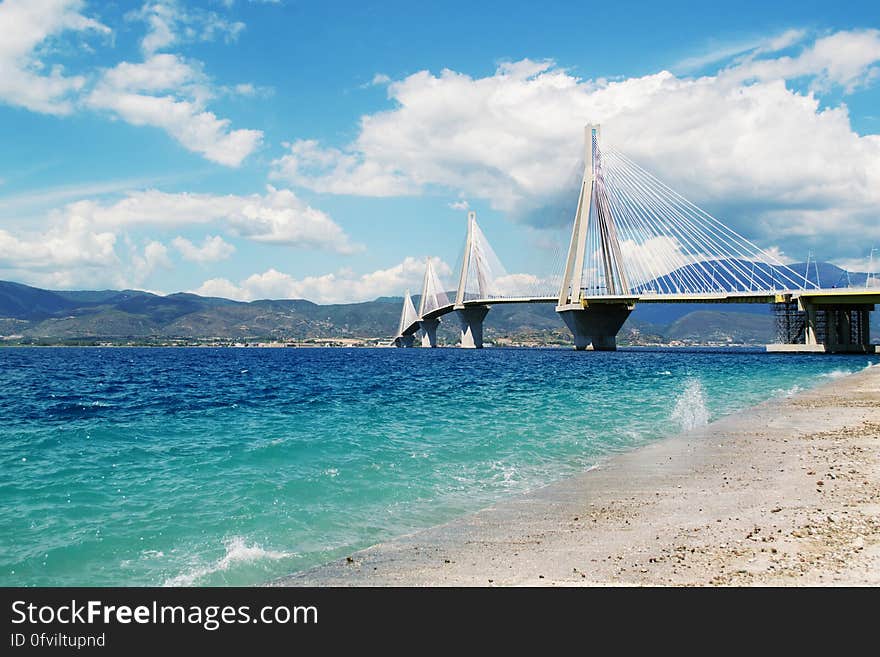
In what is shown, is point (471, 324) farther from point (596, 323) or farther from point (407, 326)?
point (596, 323)

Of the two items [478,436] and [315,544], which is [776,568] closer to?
[315,544]

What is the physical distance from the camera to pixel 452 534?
8484mm

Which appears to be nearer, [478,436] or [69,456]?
[69,456]

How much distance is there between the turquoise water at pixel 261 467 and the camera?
8.41 m

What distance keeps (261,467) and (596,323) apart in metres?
86.0

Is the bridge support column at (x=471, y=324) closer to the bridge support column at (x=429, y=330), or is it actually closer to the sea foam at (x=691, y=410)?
the bridge support column at (x=429, y=330)

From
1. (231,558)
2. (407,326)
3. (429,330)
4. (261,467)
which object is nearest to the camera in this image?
(231,558)

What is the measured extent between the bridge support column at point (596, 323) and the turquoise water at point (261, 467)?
6112 centimetres

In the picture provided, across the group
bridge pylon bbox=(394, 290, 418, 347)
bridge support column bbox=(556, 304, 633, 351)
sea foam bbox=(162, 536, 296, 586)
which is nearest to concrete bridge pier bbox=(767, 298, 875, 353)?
bridge support column bbox=(556, 304, 633, 351)

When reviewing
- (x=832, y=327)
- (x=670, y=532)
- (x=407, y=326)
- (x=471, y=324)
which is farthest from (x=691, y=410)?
(x=407, y=326)

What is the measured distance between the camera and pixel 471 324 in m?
130
